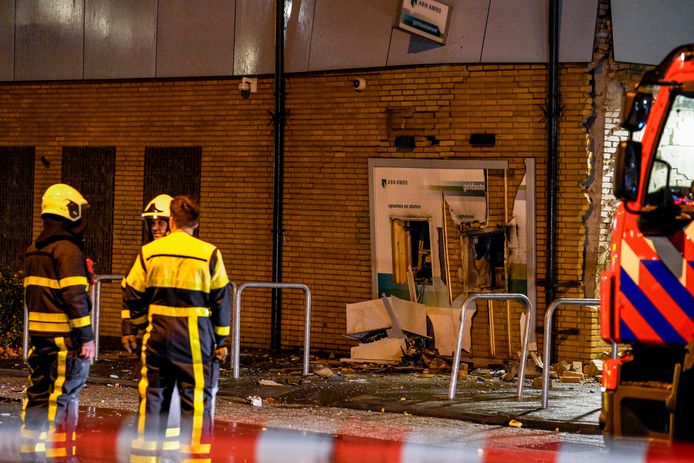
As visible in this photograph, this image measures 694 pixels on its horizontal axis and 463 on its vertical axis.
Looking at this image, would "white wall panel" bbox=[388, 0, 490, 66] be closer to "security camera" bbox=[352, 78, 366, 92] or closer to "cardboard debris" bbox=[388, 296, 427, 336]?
"security camera" bbox=[352, 78, 366, 92]

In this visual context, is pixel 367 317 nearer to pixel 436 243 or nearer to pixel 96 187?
pixel 436 243

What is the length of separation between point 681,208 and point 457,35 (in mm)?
7485

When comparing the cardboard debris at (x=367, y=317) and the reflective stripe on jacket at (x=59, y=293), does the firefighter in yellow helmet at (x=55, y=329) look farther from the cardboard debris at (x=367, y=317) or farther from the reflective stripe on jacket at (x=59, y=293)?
the cardboard debris at (x=367, y=317)

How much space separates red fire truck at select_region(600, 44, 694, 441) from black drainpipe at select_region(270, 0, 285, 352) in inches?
337

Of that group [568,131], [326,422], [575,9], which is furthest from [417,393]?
[575,9]

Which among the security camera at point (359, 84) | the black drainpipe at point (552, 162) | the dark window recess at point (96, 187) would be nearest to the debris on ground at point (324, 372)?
the black drainpipe at point (552, 162)

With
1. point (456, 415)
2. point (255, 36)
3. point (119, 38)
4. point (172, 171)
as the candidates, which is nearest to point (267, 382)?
point (456, 415)

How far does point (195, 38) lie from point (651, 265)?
9983 mm

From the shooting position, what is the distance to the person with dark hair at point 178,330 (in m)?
6.82

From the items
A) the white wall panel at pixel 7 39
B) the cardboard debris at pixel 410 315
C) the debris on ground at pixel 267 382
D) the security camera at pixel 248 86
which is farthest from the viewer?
the white wall panel at pixel 7 39

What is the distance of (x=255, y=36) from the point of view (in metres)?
14.9

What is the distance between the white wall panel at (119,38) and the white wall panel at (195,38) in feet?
0.60

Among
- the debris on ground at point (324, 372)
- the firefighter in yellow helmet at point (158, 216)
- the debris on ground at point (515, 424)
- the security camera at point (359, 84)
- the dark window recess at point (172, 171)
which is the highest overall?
the security camera at point (359, 84)

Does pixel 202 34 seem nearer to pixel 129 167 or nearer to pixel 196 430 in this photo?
pixel 129 167
